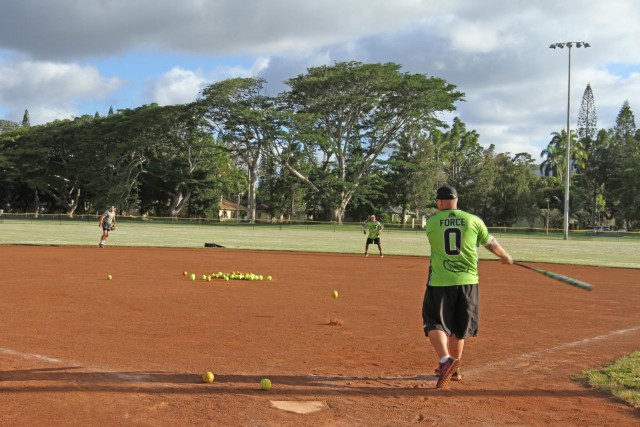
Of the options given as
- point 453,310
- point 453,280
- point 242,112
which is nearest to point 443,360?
point 453,310

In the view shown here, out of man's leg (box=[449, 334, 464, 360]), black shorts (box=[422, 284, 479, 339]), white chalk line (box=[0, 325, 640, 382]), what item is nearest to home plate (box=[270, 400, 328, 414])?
white chalk line (box=[0, 325, 640, 382])

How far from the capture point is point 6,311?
10.2 m

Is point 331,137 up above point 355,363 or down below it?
above

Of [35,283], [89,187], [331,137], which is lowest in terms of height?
[35,283]

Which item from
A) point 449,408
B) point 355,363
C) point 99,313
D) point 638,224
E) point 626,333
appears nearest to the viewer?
point 449,408

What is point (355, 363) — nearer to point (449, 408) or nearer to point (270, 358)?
point (270, 358)

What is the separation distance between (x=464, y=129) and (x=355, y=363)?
286ft

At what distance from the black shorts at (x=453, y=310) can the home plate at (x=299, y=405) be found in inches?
54.8

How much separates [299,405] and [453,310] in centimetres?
191

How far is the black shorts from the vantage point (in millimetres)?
6125

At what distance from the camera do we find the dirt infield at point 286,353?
5.29 m

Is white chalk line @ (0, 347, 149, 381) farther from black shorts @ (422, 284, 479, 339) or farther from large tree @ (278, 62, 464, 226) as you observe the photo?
large tree @ (278, 62, 464, 226)

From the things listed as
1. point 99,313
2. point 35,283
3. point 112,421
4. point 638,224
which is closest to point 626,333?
point 112,421

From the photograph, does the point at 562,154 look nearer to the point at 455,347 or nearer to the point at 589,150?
the point at 589,150
